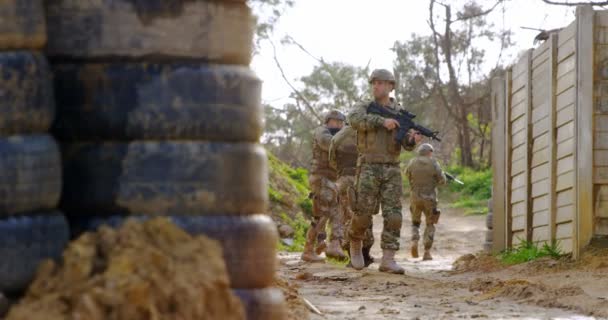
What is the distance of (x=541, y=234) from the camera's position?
473 inches

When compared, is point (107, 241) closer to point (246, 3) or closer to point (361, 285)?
point (246, 3)

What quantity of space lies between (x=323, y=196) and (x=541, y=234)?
107 inches

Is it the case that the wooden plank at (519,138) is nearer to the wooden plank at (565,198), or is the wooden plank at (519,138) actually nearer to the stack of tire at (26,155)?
the wooden plank at (565,198)

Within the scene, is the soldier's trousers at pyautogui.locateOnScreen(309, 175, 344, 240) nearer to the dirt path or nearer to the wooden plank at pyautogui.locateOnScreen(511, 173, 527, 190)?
the dirt path

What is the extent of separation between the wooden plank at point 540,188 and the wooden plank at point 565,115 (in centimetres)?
73

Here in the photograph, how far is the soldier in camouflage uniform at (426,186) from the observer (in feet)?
52.4

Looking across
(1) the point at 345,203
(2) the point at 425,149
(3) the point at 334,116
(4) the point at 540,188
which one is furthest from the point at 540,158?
(2) the point at 425,149

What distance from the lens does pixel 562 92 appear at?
1122 cm

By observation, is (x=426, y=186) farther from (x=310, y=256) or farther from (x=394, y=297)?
(x=394, y=297)

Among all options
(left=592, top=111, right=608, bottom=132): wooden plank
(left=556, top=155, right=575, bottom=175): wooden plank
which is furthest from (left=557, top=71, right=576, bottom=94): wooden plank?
(left=556, top=155, right=575, bottom=175): wooden plank

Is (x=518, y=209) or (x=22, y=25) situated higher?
(x=22, y=25)

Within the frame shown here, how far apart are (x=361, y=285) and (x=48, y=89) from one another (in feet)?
20.0

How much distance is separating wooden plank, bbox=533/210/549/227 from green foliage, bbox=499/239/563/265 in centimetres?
26

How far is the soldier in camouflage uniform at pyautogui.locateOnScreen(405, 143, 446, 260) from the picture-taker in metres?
16.0
